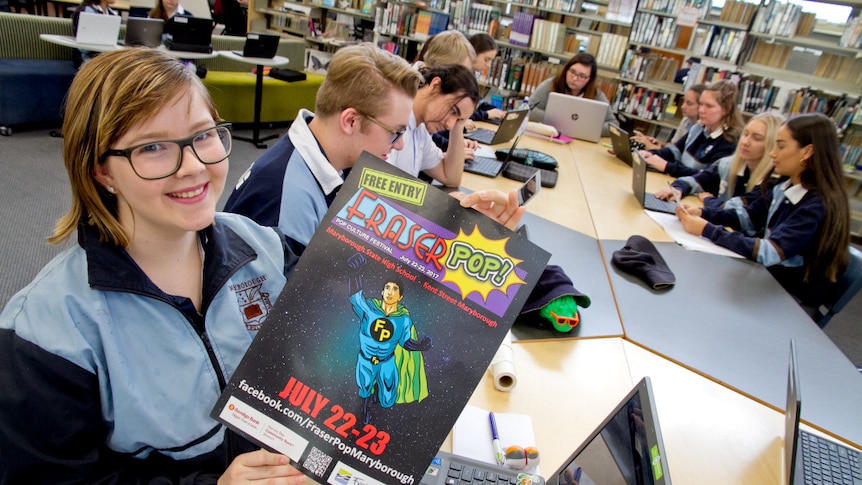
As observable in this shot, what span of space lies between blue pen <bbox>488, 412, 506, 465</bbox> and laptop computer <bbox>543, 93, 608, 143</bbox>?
3289mm

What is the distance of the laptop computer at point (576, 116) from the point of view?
3.93 metres

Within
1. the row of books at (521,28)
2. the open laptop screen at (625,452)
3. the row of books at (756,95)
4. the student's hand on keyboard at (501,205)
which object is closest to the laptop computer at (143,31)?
the row of books at (521,28)

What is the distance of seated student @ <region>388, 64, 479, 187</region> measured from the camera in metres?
2.22

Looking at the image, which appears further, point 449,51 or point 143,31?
point 143,31

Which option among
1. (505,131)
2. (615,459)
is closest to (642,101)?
(505,131)

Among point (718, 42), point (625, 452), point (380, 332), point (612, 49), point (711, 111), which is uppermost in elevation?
point (718, 42)

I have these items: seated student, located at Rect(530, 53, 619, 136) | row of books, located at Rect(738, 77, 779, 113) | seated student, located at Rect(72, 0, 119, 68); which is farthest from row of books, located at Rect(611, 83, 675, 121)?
seated student, located at Rect(72, 0, 119, 68)

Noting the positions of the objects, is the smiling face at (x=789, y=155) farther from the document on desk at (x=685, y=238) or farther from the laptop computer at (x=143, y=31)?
the laptop computer at (x=143, y=31)

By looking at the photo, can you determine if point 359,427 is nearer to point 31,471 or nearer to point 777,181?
point 31,471

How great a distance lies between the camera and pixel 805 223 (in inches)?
89.2

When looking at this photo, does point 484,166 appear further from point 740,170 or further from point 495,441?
point 495,441

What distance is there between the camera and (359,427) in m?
0.73

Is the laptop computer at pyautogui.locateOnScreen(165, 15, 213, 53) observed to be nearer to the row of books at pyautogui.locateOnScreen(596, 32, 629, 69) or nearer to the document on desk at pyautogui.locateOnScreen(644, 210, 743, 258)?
the row of books at pyautogui.locateOnScreen(596, 32, 629, 69)

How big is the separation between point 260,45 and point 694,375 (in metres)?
4.67
